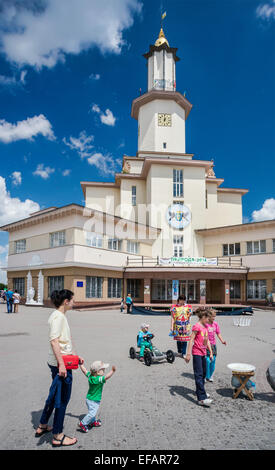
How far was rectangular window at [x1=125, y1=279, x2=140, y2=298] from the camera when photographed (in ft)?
105

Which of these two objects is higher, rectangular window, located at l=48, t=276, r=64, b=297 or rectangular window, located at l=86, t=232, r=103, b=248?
rectangular window, located at l=86, t=232, r=103, b=248

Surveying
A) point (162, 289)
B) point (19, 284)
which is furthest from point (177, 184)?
point (19, 284)

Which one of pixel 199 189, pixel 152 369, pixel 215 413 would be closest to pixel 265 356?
pixel 152 369

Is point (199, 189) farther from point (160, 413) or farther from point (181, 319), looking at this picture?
point (160, 413)

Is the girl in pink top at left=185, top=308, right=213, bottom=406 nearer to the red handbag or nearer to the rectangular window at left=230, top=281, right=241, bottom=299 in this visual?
the red handbag

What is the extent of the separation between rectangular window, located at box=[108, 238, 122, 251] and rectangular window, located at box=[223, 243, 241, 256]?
11545 mm

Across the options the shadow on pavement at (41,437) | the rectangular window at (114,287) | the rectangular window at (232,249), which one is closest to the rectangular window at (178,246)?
the rectangular window at (232,249)

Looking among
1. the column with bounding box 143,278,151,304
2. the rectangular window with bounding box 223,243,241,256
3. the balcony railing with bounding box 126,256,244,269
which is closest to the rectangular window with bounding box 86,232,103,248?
the balcony railing with bounding box 126,256,244,269

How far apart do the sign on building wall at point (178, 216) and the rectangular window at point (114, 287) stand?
9.50 m

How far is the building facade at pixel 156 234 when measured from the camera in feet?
92.3

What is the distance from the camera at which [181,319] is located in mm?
8859

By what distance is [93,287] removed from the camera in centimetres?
2792

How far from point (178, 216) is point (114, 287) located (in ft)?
37.0

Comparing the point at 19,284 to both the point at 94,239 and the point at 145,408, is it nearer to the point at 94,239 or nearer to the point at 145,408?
the point at 94,239
